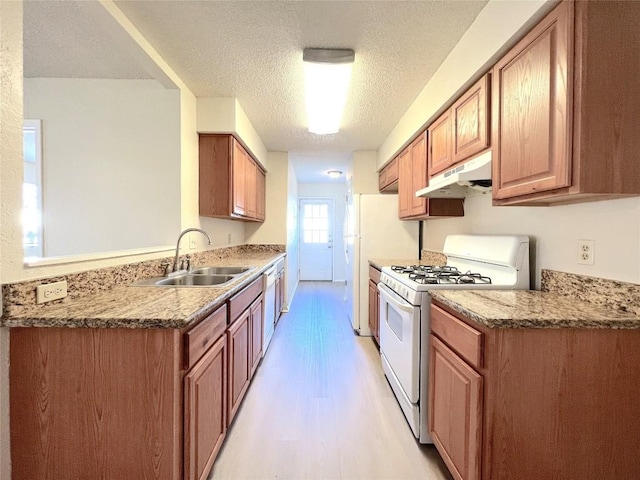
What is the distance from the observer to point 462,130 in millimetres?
1955

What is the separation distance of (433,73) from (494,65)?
2.33 ft

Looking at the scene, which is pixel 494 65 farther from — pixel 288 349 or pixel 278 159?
pixel 278 159

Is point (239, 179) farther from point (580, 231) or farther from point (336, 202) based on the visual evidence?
point (336, 202)

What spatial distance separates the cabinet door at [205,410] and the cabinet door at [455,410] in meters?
1.09

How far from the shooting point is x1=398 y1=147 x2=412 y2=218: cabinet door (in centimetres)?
305

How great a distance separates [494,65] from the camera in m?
1.61

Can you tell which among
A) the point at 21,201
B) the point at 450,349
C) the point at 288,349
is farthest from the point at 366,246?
the point at 21,201

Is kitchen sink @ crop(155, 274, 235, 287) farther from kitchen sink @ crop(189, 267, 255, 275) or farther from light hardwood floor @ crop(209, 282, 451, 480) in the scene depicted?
light hardwood floor @ crop(209, 282, 451, 480)

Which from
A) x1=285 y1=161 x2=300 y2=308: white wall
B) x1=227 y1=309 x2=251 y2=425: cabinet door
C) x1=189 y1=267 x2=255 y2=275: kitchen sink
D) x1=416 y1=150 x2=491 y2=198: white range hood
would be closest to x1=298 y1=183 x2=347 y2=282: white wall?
x1=285 y1=161 x2=300 y2=308: white wall

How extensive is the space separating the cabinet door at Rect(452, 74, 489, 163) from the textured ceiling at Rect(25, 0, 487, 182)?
1.14 ft

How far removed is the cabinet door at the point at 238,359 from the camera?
177 centimetres

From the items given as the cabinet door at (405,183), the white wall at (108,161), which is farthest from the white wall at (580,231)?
the white wall at (108,161)

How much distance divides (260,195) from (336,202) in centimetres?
347

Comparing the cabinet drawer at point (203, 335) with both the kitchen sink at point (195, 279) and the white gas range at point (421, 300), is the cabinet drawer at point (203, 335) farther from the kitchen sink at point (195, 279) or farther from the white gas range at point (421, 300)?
the white gas range at point (421, 300)
